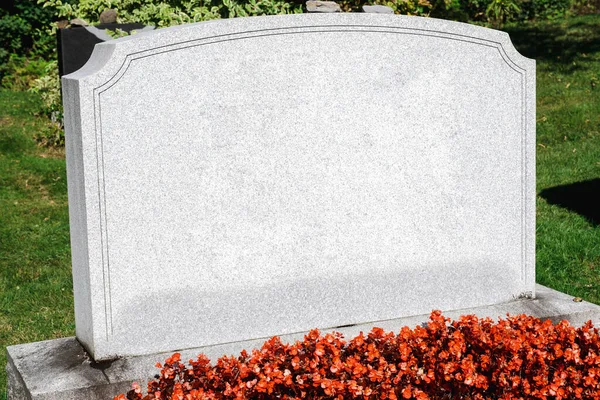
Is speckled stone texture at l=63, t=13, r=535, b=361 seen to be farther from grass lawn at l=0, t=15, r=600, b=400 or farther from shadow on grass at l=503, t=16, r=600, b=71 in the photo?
shadow on grass at l=503, t=16, r=600, b=71

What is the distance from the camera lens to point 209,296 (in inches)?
152

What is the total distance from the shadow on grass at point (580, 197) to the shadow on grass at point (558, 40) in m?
4.70

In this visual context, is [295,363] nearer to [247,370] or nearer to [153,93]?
[247,370]

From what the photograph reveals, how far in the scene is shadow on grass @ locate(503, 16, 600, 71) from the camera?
13469mm

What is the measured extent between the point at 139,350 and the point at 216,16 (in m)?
5.61

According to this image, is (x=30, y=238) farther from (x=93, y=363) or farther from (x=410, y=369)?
(x=410, y=369)

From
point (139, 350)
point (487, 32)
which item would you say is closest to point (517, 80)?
point (487, 32)

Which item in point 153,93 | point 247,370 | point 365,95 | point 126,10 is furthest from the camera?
point 126,10

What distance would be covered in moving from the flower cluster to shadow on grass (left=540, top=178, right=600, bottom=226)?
13.5ft

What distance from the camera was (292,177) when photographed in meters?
3.92

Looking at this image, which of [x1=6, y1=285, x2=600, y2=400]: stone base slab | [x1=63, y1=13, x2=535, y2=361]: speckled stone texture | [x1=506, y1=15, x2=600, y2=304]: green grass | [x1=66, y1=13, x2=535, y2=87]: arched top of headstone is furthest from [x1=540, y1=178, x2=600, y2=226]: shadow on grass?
[x1=66, y1=13, x2=535, y2=87]: arched top of headstone

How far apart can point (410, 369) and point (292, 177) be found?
3.50 ft

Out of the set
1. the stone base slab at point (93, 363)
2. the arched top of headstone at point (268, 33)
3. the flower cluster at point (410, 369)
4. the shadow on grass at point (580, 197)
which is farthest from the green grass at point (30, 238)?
the shadow on grass at point (580, 197)

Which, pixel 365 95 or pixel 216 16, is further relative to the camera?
pixel 216 16
